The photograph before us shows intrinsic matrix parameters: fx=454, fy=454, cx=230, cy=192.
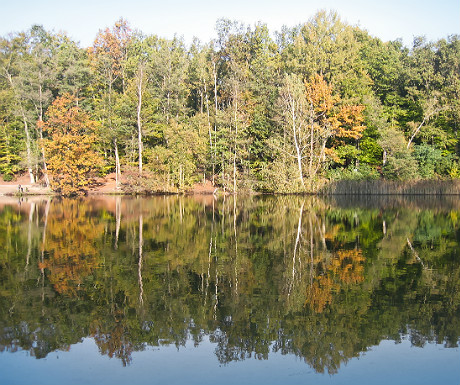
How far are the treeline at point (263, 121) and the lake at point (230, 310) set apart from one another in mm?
24298

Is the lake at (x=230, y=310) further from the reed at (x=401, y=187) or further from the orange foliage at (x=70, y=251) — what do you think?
the reed at (x=401, y=187)

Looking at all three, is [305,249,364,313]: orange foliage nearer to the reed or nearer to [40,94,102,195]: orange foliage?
the reed

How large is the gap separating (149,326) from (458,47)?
144 ft

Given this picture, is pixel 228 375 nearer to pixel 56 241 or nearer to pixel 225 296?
pixel 225 296

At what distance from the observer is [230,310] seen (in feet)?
26.1

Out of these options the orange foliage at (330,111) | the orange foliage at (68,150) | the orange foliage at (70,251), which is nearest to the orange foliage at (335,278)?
the orange foliage at (70,251)

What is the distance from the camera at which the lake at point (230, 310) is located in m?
6.03

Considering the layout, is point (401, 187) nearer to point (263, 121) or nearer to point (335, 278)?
point (263, 121)

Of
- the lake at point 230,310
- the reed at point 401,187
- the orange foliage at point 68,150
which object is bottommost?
the lake at point 230,310

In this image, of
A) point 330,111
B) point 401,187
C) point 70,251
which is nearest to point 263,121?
point 330,111

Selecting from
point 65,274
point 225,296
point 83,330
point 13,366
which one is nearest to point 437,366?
point 225,296

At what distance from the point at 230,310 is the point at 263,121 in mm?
34673

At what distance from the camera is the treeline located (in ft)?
128

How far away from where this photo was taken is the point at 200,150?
137ft
